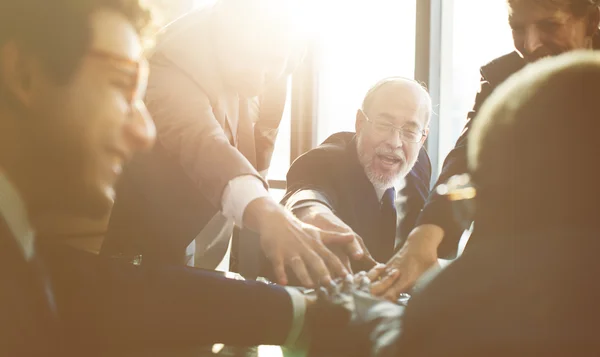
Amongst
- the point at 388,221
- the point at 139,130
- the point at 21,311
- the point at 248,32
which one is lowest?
the point at 388,221

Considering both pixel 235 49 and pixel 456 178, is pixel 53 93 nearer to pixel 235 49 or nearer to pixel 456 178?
pixel 235 49

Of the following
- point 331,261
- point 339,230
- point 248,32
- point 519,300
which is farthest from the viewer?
point 248,32

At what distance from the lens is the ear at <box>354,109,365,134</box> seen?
100 centimetres

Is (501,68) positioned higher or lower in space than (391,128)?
higher

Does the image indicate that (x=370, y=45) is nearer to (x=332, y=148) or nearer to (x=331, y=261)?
(x=332, y=148)

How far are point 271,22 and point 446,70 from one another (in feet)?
1.02

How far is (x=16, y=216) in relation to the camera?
531 mm

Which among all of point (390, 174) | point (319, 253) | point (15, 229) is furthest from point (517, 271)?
point (390, 174)

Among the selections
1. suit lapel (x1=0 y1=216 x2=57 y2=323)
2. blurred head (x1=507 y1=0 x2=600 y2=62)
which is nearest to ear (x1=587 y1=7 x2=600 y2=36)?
blurred head (x1=507 y1=0 x2=600 y2=62)

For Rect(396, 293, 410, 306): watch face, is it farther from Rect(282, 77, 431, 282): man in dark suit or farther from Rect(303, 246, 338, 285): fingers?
Rect(282, 77, 431, 282): man in dark suit

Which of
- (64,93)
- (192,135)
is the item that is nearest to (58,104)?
(64,93)

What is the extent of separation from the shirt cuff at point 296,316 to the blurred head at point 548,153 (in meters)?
0.23

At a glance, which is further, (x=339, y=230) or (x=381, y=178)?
(x=381, y=178)

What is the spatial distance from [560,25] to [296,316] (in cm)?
48
